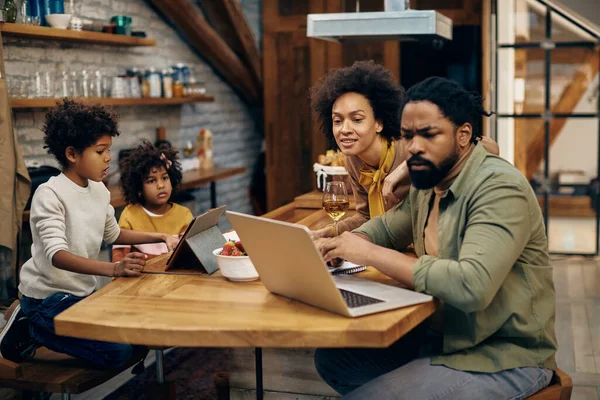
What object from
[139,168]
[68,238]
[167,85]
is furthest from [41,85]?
[68,238]

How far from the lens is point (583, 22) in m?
5.89

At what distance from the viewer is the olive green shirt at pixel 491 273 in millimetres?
1756

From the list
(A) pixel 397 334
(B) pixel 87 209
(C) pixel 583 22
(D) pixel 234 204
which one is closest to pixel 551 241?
(C) pixel 583 22

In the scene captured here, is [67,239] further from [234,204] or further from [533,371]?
[234,204]

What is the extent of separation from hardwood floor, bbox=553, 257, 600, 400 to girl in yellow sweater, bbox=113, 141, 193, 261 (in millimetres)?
1940

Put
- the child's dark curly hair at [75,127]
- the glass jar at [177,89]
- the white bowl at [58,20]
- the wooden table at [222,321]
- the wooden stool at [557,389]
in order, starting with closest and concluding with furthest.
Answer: the wooden table at [222,321], the wooden stool at [557,389], the child's dark curly hair at [75,127], the white bowl at [58,20], the glass jar at [177,89]

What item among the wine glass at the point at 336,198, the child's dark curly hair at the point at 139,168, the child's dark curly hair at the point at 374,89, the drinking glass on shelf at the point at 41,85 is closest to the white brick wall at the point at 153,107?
the drinking glass on shelf at the point at 41,85

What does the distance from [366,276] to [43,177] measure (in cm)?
239

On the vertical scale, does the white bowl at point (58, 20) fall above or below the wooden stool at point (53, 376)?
above

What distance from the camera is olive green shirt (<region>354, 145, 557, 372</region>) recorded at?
69.1 inches

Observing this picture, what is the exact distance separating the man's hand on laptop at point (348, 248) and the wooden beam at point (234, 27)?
4.64 meters

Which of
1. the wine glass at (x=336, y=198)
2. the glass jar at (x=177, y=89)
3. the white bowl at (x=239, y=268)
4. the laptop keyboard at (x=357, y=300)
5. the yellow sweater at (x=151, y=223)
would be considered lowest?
the yellow sweater at (x=151, y=223)

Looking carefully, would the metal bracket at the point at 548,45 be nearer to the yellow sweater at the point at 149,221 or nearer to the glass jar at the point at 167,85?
the glass jar at the point at 167,85

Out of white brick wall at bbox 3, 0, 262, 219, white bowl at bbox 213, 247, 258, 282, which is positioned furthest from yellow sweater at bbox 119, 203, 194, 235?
white bowl at bbox 213, 247, 258, 282
